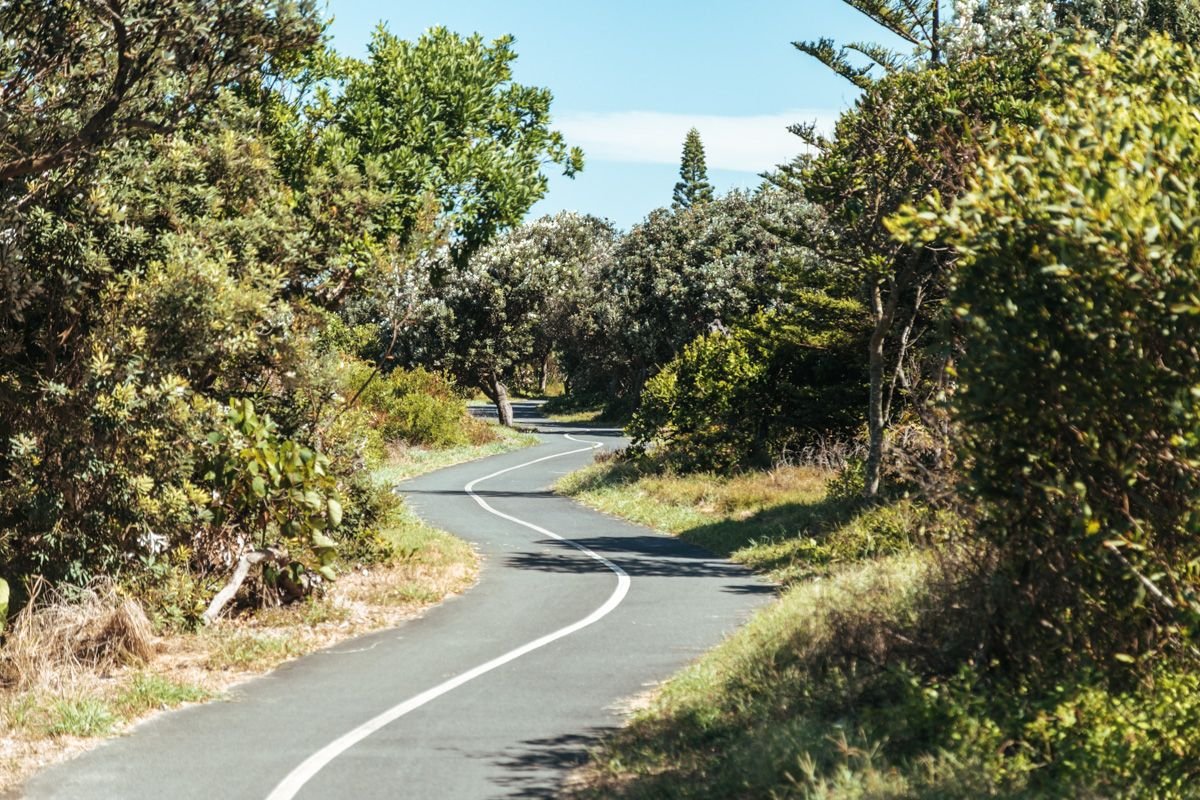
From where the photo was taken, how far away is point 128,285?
13438 mm

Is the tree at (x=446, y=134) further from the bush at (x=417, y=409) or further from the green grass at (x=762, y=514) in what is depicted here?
the bush at (x=417, y=409)

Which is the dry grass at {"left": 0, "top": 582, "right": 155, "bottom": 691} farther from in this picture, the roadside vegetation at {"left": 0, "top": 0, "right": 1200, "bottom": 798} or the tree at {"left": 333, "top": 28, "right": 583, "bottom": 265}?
the tree at {"left": 333, "top": 28, "right": 583, "bottom": 265}

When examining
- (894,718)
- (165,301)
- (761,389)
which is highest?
(165,301)

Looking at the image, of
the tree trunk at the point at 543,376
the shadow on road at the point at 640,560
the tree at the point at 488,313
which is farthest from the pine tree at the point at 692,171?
the shadow on road at the point at 640,560

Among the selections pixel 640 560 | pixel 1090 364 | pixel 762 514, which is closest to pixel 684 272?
pixel 762 514

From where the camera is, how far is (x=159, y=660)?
1263 centimetres

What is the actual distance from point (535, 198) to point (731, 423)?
13.9 metres

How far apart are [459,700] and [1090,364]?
6.17m

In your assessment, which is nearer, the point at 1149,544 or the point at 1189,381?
the point at 1189,381

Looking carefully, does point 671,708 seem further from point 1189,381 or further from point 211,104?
point 211,104

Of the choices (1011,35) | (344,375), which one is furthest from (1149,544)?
(1011,35)

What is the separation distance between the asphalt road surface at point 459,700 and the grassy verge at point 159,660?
29 centimetres

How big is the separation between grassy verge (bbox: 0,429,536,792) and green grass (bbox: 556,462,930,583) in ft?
17.2

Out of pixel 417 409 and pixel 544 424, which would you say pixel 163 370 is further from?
pixel 544 424
